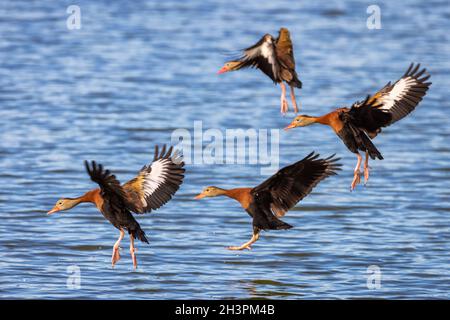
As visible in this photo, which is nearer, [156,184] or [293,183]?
[293,183]

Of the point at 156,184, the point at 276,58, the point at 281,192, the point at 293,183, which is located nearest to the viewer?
the point at 293,183

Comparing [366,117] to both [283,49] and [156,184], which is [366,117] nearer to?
[283,49]

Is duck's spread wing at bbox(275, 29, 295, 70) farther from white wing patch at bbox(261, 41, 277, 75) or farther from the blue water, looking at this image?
the blue water

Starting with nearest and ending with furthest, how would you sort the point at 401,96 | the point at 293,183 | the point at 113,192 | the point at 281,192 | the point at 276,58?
the point at 113,192
the point at 293,183
the point at 281,192
the point at 401,96
the point at 276,58

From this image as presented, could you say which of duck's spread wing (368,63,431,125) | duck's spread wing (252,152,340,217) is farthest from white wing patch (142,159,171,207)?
duck's spread wing (368,63,431,125)

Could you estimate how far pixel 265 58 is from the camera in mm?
15805

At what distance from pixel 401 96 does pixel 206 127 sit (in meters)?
11.7

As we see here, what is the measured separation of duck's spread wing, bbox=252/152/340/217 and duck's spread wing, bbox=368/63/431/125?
1.46 meters

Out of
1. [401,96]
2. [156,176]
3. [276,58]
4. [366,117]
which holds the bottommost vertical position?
[156,176]

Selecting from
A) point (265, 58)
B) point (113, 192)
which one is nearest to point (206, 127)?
point (265, 58)

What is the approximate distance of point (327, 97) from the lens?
2966 centimetres

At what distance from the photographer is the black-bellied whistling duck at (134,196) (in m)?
13.7

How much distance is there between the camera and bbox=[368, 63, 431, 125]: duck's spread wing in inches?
591

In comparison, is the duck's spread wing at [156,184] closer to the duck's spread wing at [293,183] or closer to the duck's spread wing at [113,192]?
the duck's spread wing at [113,192]
